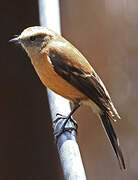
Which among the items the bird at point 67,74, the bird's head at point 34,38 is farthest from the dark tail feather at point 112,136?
the bird's head at point 34,38

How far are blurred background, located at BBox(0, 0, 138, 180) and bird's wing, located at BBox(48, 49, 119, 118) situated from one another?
825 millimetres

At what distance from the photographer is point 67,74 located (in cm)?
268

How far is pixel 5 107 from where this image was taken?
3.74 m

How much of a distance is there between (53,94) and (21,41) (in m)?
0.40

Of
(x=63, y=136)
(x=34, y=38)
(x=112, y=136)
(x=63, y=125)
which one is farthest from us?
(x=34, y=38)

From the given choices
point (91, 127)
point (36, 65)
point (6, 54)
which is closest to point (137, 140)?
point (91, 127)

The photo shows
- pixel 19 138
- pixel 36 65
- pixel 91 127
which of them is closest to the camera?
pixel 36 65

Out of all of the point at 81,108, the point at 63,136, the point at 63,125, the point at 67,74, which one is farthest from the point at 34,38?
the point at 81,108

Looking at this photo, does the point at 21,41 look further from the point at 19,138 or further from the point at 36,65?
the point at 19,138

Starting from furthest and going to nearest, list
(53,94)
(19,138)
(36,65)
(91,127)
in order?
1. (19,138)
2. (91,127)
3. (36,65)
4. (53,94)

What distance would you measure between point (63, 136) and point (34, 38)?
682 mm

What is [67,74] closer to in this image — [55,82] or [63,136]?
[55,82]

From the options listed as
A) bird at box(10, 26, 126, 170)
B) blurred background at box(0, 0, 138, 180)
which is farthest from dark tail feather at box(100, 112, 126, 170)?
blurred background at box(0, 0, 138, 180)

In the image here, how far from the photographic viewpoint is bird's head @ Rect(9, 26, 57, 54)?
2738 mm
